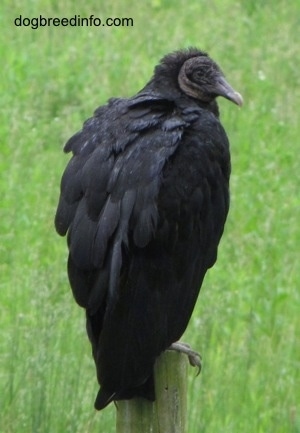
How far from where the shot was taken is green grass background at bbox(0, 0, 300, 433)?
4375 mm

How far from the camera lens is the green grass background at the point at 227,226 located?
4.38 meters

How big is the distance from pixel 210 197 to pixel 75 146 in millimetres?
436

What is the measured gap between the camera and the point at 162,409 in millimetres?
3459

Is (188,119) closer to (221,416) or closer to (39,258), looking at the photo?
(221,416)

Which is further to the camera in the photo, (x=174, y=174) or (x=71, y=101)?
(x=71, y=101)

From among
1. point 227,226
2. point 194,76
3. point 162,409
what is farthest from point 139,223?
point 227,226

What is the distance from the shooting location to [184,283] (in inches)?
149

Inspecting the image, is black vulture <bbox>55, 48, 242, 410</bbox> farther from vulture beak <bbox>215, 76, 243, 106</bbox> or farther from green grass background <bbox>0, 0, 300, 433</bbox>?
green grass background <bbox>0, 0, 300, 433</bbox>

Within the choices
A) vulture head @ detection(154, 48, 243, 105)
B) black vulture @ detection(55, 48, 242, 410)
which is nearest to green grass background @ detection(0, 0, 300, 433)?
black vulture @ detection(55, 48, 242, 410)

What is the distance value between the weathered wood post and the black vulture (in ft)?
0.11

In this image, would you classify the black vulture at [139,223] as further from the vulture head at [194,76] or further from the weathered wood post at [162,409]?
the vulture head at [194,76]

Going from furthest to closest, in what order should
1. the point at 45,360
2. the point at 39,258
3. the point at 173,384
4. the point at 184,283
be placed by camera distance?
1. the point at 39,258
2. the point at 45,360
3. the point at 184,283
4. the point at 173,384

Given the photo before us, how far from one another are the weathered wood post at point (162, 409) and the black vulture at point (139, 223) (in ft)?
0.11

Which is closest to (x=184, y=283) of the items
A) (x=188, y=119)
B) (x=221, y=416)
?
(x=188, y=119)
